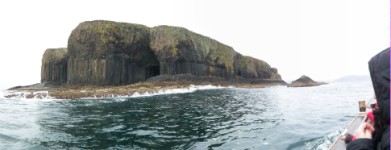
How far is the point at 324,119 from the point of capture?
50.0ft

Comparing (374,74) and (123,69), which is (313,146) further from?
(123,69)

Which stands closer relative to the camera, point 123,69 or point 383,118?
point 383,118

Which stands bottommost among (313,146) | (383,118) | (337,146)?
(313,146)

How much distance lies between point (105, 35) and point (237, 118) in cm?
4049

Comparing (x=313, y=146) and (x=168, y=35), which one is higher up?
(x=168, y=35)

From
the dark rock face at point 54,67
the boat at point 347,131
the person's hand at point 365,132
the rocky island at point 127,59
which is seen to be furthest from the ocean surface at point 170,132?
the dark rock face at point 54,67

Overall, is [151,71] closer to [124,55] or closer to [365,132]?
[124,55]

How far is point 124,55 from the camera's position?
173ft

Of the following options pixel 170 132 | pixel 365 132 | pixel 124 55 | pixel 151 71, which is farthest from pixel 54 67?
pixel 365 132

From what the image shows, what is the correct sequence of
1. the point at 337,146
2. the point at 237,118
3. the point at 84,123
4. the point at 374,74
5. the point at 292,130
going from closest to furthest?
the point at 374,74 < the point at 337,146 < the point at 292,130 < the point at 84,123 < the point at 237,118

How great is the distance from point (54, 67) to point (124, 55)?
1628 centimetres

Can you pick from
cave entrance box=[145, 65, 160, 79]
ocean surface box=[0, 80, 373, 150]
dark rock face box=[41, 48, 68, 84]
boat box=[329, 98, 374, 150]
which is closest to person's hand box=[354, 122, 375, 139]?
boat box=[329, 98, 374, 150]

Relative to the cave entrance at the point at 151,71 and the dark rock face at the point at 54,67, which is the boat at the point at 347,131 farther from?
the dark rock face at the point at 54,67

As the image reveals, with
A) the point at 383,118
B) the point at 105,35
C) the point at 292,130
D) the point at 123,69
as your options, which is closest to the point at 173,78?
the point at 123,69
